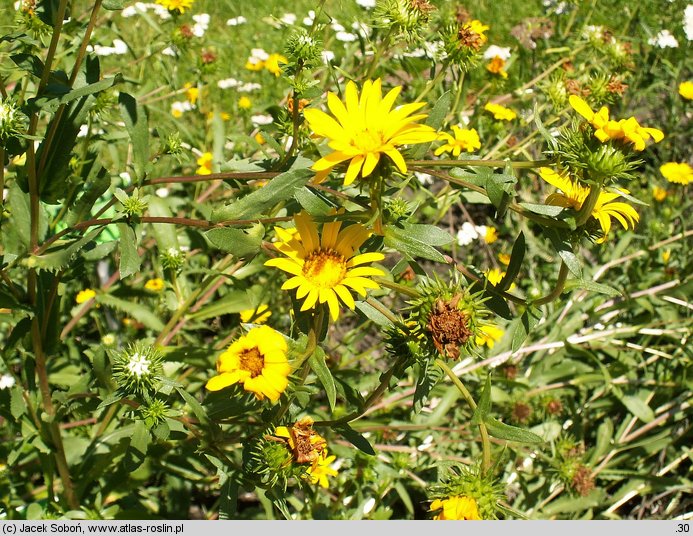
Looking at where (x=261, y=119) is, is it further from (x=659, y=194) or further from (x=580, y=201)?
(x=580, y=201)

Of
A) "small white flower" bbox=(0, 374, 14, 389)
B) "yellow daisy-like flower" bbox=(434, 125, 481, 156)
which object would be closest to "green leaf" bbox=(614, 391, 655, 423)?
"yellow daisy-like flower" bbox=(434, 125, 481, 156)

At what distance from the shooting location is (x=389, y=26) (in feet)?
6.08

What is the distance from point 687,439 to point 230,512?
6.83 feet

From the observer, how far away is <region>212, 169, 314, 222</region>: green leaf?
1.41 m

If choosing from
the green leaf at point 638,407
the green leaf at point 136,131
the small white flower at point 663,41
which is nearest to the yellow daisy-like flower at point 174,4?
the green leaf at point 136,131

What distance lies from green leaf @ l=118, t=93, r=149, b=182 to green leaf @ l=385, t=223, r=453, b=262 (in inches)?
27.6

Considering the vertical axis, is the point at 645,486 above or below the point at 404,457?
below

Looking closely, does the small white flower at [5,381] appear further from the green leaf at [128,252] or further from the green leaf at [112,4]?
the green leaf at [112,4]

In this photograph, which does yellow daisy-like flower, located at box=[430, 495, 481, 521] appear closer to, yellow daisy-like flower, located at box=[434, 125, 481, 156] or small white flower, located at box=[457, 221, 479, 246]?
yellow daisy-like flower, located at box=[434, 125, 481, 156]

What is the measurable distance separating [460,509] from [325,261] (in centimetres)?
54

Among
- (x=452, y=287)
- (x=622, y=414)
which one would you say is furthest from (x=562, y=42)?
(x=452, y=287)

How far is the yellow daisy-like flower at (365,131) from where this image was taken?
115 centimetres

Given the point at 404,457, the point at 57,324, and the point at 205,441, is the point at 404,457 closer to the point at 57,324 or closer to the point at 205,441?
the point at 205,441

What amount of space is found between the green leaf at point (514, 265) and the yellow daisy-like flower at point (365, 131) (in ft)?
1.26
